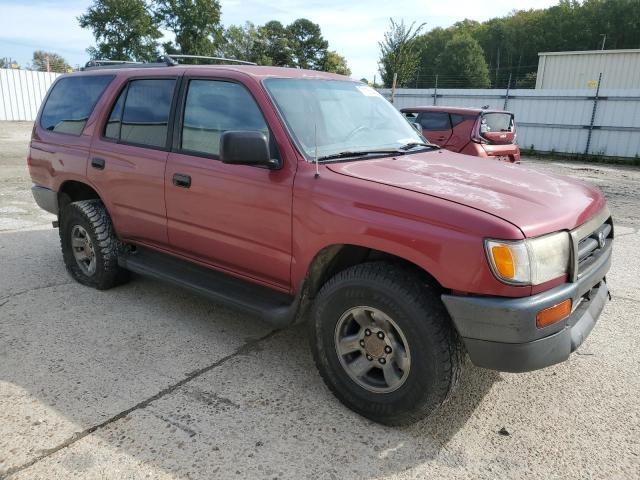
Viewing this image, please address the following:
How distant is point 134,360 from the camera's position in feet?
10.8

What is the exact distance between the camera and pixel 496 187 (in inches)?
108

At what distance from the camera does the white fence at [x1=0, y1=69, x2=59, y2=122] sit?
22.4 metres

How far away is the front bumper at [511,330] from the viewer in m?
2.21

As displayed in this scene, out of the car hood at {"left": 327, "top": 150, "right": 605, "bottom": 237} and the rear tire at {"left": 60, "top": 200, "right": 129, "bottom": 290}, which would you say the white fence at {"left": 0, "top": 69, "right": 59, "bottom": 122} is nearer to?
the rear tire at {"left": 60, "top": 200, "right": 129, "bottom": 290}

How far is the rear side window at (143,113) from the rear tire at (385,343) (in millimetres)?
1898

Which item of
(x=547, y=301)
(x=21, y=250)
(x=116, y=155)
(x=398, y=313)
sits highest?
(x=116, y=155)

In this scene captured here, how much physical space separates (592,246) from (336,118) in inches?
69.0

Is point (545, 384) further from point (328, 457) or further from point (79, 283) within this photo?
point (79, 283)

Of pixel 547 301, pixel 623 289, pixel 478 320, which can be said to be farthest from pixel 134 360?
pixel 623 289

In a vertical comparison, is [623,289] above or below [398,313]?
below

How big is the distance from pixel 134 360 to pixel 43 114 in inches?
113

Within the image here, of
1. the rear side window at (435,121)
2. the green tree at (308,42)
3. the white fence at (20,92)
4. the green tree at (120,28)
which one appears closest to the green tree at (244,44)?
the green tree at (308,42)

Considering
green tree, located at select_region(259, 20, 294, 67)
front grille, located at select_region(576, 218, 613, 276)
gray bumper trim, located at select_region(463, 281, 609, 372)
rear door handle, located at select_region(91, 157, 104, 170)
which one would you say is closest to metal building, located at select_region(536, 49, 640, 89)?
front grille, located at select_region(576, 218, 613, 276)

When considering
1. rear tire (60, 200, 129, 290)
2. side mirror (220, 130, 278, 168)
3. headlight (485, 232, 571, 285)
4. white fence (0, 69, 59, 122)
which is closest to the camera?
headlight (485, 232, 571, 285)
